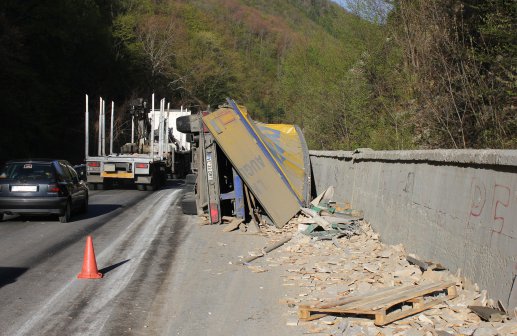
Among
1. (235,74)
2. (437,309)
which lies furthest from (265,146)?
(235,74)

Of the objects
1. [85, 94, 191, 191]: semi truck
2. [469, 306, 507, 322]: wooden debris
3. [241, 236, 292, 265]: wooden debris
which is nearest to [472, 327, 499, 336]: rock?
[469, 306, 507, 322]: wooden debris

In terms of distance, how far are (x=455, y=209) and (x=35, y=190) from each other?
1008 cm

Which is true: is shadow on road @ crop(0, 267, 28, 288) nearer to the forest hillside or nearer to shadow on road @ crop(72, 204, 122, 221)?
shadow on road @ crop(72, 204, 122, 221)

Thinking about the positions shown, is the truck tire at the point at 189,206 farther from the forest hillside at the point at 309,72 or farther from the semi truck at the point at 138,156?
the semi truck at the point at 138,156

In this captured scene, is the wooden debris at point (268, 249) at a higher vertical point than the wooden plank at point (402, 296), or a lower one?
lower

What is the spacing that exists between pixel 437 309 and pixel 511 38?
657 centimetres

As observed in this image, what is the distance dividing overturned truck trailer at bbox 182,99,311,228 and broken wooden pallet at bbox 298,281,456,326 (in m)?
6.55

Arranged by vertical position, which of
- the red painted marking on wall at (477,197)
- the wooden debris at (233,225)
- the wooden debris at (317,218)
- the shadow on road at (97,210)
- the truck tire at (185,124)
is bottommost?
the shadow on road at (97,210)

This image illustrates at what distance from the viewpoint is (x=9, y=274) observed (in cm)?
855

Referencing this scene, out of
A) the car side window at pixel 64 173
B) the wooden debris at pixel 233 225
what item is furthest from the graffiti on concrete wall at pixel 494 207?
the car side window at pixel 64 173

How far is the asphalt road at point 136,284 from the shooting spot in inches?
249

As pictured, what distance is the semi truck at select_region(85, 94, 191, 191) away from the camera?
24.4 metres

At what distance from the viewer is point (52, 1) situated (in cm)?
4116

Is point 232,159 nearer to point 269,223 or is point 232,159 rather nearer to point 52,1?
point 269,223
